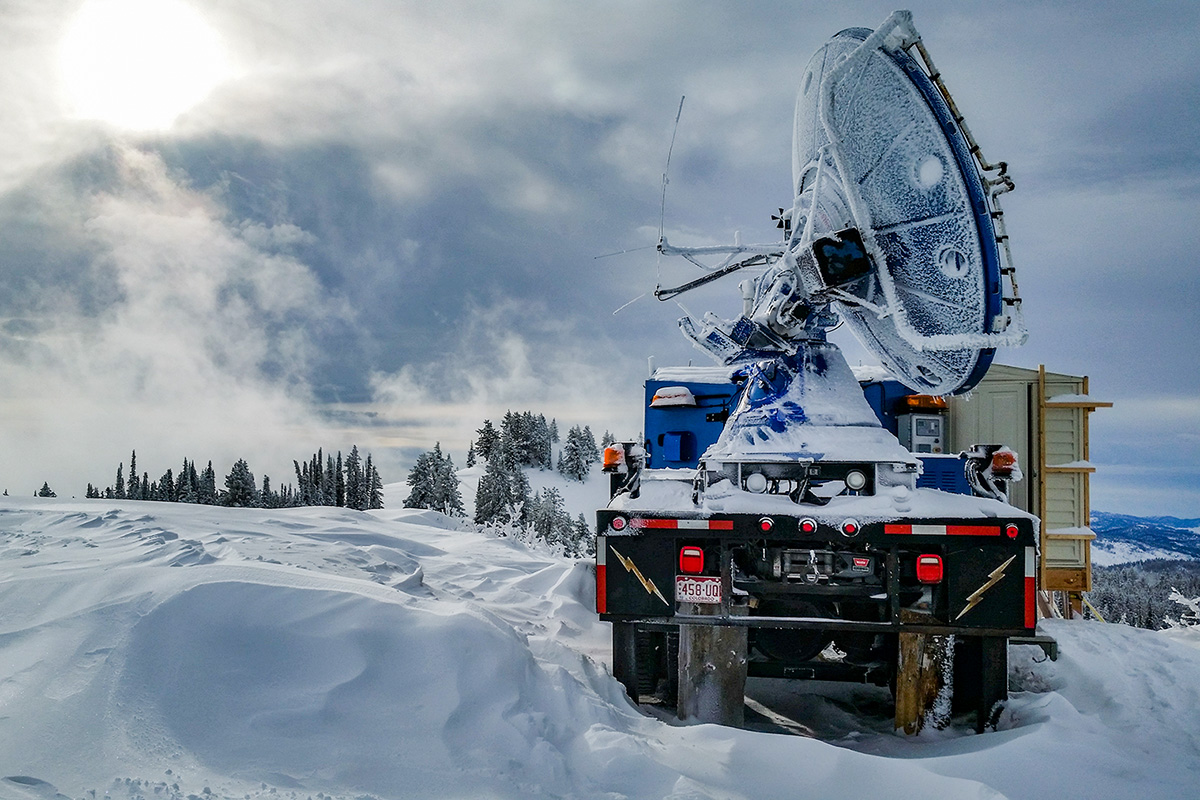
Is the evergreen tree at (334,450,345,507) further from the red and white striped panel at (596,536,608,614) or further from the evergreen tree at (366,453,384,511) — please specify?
the red and white striped panel at (596,536,608,614)

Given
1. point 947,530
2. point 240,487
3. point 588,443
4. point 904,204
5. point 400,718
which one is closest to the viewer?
point 400,718

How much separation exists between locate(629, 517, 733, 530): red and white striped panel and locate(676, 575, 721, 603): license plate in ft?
1.20

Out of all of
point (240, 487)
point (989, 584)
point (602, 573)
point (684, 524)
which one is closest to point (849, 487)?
point (989, 584)

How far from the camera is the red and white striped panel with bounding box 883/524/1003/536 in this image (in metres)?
4.69

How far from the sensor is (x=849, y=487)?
518cm

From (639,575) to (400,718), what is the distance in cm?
204

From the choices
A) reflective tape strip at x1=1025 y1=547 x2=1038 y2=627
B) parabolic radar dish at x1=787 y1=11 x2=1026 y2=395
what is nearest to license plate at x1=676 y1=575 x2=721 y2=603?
reflective tape strip at x1=1025 y1=547 x2=1038 y2=627

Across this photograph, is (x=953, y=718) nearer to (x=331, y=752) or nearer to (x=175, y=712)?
(x=331, y=752)

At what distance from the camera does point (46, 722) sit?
121 inches

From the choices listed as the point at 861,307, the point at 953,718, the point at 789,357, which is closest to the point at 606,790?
the point at 953,718

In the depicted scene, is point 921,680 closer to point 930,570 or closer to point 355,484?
point 930,570

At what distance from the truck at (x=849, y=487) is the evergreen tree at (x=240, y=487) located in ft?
174

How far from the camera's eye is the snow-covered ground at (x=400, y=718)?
3041mm

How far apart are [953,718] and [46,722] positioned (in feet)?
17.4
